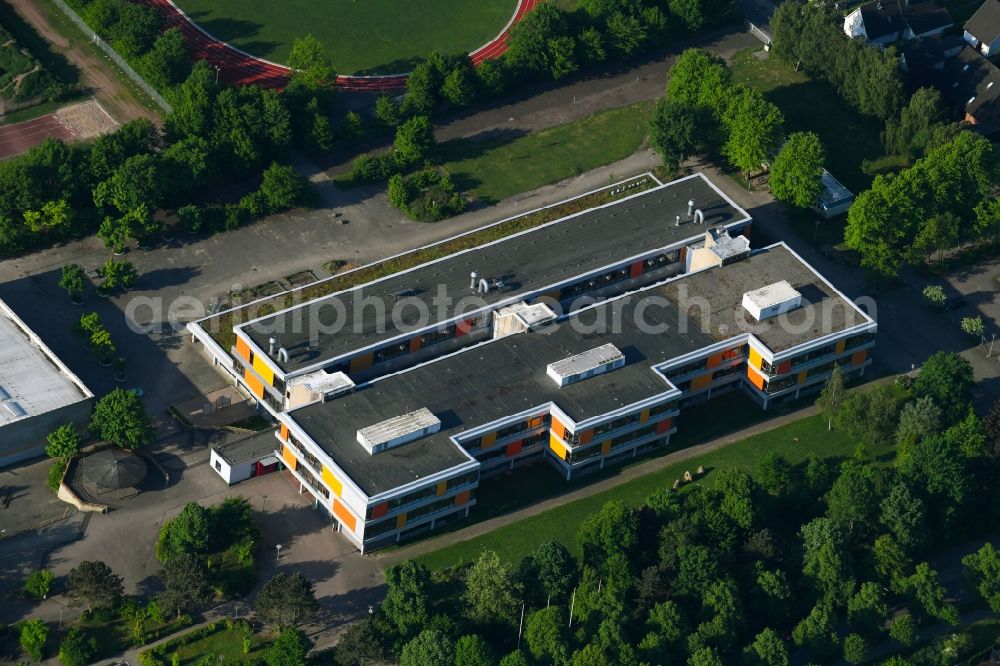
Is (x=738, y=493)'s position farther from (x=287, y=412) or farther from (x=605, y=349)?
(x=287, y=412)

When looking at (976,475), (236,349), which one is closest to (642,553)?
(976,475)

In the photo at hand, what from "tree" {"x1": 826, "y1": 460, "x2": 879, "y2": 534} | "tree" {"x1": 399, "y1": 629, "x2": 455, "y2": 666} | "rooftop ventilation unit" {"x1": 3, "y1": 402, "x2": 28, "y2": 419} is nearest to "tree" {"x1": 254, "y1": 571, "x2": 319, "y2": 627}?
"tree" {"x1": 399, "y1": 629, "x2": 455, "y2": 666}

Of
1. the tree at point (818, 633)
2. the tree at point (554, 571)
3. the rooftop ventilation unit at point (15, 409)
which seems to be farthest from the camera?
the rooftop ventilation unit at point (15, 409)

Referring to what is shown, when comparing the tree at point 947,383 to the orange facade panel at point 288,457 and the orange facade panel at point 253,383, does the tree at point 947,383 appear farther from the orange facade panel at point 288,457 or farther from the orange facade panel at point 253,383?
the orange facade panel at point 253,383

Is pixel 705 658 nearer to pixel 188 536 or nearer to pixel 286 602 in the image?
pixel 286 602

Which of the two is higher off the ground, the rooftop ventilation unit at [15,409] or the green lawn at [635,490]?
the rooftop ventilation unit at [15,409]

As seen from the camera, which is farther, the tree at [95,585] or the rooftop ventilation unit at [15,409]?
the rooftop ventilation unit at [15,409]

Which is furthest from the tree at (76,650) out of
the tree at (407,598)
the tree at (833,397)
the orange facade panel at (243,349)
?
the tree at (833,397)

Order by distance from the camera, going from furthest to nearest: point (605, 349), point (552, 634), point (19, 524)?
1. point (605, 349)
2. point (19, 524)
3. point (552, 634)
